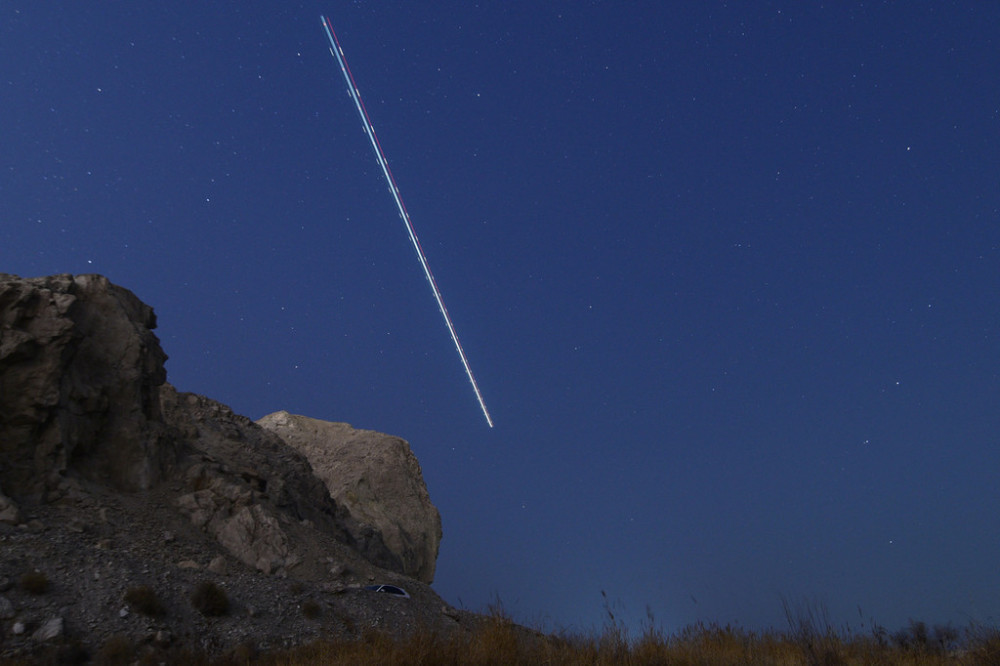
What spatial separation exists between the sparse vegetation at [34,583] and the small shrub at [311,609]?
26.0 feet

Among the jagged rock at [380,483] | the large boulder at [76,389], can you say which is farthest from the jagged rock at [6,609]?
the jagged rock at [380,483]

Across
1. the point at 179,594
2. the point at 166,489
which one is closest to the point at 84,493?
the point at 166,489

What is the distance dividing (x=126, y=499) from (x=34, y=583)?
8.51 meters

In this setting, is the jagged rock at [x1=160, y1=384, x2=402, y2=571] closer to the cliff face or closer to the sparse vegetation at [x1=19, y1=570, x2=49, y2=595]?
the cliff face

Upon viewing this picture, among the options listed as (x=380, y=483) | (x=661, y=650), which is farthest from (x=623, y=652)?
(x=380, y=483)

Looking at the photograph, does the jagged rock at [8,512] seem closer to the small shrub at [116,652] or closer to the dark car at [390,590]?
the small shrub at [116,652]

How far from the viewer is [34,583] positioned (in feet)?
52.5

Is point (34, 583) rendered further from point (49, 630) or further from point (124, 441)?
point (124, 441)

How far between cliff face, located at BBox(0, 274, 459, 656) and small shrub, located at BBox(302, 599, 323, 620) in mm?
403

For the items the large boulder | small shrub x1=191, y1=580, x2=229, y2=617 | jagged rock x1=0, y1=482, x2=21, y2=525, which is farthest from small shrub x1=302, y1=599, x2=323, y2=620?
the large boulder

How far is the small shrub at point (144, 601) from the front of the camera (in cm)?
1728

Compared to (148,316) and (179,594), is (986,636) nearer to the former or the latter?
(179,594)

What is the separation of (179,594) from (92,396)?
10.4 metres

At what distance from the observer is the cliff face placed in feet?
58.6
